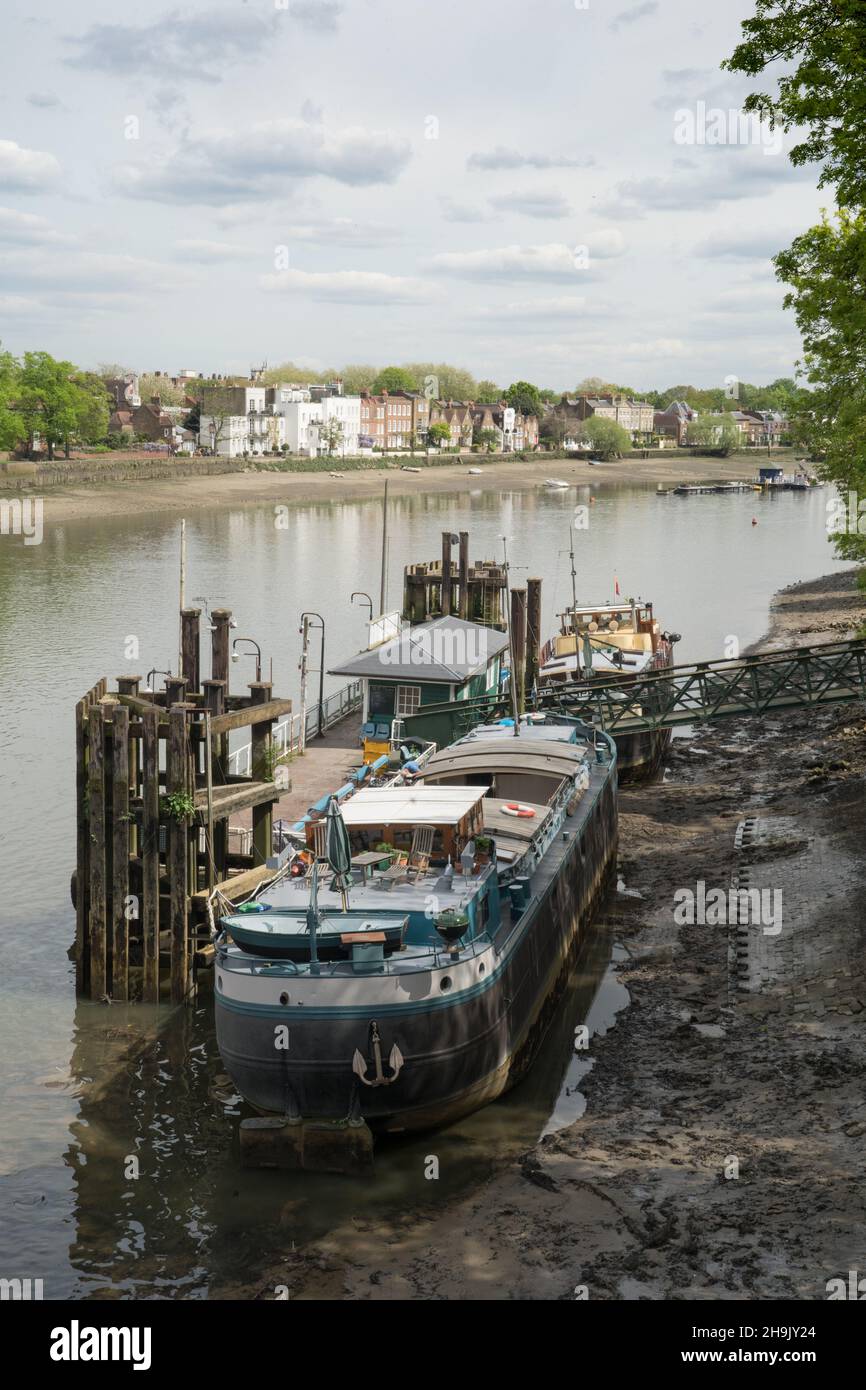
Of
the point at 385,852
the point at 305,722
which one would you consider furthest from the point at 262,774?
the point at 305,722

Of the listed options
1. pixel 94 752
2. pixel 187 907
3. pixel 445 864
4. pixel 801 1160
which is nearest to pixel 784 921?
pixel 445 864

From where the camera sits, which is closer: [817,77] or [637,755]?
[817,77]

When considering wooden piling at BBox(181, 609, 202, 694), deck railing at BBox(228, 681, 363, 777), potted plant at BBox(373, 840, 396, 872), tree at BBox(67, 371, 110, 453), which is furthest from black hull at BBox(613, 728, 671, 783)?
tree at BBox(67, 371, 110, 453)

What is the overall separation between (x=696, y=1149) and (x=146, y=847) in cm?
936

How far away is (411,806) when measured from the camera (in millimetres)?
20609

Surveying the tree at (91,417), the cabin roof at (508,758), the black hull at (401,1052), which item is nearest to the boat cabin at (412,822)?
the black hull at (401,1052)

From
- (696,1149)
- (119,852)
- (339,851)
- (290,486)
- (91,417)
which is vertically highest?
(91,417)

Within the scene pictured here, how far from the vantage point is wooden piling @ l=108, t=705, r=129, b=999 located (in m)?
21.0

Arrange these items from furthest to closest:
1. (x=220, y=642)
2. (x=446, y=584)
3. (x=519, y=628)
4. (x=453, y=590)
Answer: (x=453, y=590) < (x=446, y=584) < (x=519, y=628) < (x=220, y=642)

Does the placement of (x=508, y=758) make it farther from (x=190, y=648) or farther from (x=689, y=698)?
(x=689, y=698)

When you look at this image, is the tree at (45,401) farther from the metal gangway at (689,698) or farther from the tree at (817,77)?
the tree at (817,77)

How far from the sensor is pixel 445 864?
65.5 ft

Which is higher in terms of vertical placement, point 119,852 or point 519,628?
point 519,628

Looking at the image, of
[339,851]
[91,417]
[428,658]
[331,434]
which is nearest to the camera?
[339,851]
